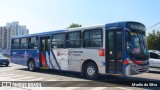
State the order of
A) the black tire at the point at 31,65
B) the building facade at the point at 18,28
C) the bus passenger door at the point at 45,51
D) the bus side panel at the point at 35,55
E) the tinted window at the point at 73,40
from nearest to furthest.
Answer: the tinted window at the point at 73,40, the bus passenger door at the point at 45,51, the bus side panel at the point at 35,55, the black tire at the point at 31,65, the building facade at the point at 18,28

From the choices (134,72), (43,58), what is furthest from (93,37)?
(43,58)

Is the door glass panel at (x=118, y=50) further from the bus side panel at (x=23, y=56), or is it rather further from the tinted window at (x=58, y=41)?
the bus side panel at (x=23, y=56)

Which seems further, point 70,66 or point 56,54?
point 56,54

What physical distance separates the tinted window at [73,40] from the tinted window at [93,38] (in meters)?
0.57

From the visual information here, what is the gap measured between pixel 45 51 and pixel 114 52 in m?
6.78

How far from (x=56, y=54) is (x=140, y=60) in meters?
6.18

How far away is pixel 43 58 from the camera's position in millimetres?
18516

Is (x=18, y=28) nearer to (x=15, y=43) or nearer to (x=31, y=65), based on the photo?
(x=15, y=43)

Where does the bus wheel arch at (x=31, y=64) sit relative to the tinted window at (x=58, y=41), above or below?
below

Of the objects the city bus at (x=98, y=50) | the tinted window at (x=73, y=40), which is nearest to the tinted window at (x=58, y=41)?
the city bus at (x=98, y=50)

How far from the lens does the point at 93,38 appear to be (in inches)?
553

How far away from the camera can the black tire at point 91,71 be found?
13.9 meters

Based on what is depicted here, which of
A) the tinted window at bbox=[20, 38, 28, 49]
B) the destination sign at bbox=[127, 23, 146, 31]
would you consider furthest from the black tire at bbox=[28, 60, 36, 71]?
the destination sign at bbox=[127, 23, 146, 31]

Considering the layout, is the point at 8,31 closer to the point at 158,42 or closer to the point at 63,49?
the point at 158,42
